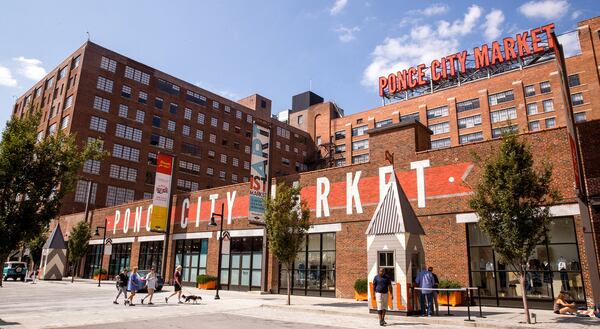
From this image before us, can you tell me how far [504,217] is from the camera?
49.3ft

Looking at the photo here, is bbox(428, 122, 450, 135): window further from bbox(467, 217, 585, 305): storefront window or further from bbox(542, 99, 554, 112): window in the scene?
bbox(467, 217, 585, 305): storefront window

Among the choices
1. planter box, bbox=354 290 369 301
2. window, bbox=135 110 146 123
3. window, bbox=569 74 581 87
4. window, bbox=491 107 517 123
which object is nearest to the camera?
planter box, bbox=354 290 369 301

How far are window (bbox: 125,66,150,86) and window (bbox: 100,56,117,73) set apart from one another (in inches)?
79.2

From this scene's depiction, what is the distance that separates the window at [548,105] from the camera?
58156 mm

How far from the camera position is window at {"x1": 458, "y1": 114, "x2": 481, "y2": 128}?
64062mm

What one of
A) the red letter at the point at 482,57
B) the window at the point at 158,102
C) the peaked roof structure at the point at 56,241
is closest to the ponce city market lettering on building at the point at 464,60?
the red letter at the point at 482,57

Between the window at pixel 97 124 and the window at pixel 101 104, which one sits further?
the window at pixel 101 104

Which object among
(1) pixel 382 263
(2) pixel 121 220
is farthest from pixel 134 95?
(1) pixel 382 263

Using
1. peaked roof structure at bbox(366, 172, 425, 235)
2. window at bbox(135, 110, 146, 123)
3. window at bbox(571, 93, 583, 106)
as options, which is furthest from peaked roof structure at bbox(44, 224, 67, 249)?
window at bbox(571, 93, 583, 106)

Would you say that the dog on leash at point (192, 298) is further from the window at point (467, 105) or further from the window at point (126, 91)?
the window at point (467, 105)

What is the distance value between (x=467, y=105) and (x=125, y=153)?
173 feet

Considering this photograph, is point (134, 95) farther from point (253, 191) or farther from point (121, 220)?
point (253, 191)

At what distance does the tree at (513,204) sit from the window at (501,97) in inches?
2041

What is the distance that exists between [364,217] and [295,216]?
477cm
